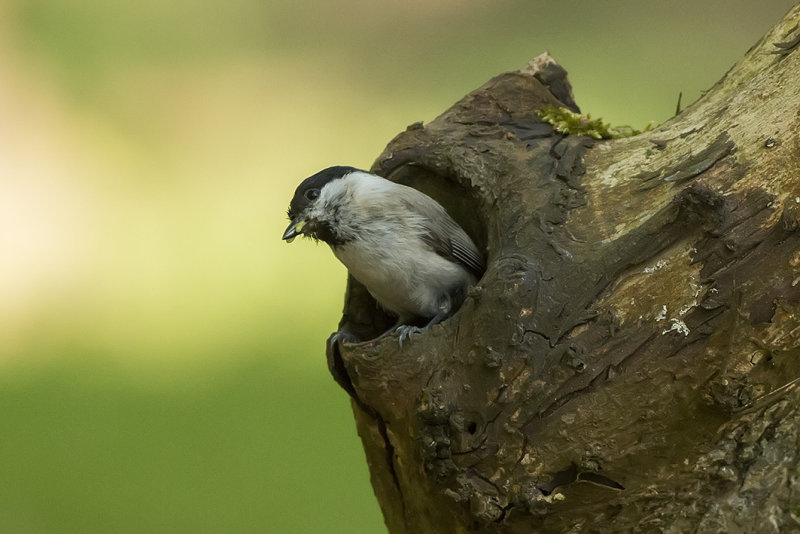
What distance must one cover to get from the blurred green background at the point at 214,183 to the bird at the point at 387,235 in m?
1.57

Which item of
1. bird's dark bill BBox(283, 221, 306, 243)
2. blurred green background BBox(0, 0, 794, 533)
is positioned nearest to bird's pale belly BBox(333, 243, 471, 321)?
bird's dark bill BBox(283, 221, 306, 243)

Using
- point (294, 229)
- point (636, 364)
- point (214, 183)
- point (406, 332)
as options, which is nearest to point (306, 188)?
point (294, 229)

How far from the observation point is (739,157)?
1.85m

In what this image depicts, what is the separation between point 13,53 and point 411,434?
3.50 metres

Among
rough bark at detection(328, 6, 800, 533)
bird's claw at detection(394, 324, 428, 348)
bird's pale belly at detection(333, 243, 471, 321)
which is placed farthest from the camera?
bird's pale belly at detection(333, 243, 471, 321)

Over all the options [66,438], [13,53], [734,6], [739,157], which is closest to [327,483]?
[66,438]

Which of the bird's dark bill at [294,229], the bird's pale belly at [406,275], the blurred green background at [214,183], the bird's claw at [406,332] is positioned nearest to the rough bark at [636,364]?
the bird's claw at [406,332]

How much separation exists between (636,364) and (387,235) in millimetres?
793

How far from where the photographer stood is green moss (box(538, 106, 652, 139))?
7.57 feet

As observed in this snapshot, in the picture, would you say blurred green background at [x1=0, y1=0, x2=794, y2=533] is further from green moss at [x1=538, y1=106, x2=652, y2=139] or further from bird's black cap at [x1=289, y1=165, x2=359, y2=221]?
green moss at [x1=538, y1=106, x2=652, y2=139]

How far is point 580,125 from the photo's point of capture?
232 centimetres

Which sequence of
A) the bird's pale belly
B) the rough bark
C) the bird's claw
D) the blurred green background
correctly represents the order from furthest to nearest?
the blurred green background < the bird's pale belly < the bird's claw < the rough bark

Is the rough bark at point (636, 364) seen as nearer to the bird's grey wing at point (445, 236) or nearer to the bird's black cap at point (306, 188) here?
the bird's grey wing at point (445, 236)

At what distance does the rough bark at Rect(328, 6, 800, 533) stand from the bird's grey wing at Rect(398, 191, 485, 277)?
1.09ft
